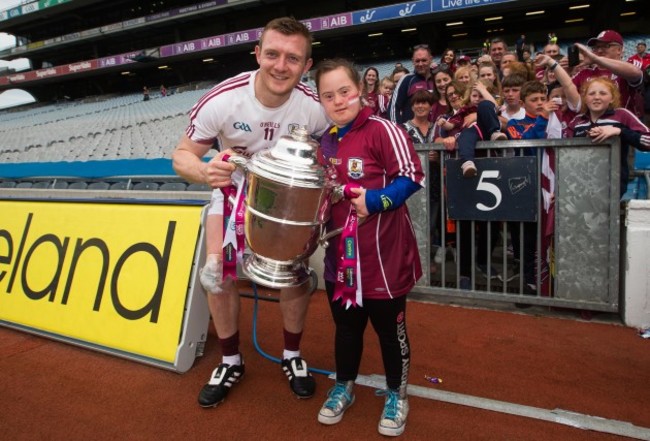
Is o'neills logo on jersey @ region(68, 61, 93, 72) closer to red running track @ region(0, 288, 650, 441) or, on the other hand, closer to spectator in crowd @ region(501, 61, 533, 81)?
A: red running track @ region(0, 288, 650, 441)

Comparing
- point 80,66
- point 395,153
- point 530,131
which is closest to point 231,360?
point 395,153

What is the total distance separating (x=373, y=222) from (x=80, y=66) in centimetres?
4193

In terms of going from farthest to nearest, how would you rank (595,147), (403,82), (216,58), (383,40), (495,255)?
(216,58) < (383,40) < (403,82) < (495,255) < (595,147)

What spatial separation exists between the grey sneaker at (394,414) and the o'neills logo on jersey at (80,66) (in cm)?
4103

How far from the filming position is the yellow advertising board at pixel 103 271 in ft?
9.36

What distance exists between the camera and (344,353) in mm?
2289

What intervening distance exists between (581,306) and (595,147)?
1128 mm

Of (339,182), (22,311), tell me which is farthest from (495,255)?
(22,311)

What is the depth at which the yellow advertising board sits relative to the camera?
2.85m

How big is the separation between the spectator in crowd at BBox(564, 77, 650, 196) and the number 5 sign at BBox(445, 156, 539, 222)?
1.47 ft

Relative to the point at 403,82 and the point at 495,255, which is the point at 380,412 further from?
the point at 403,82

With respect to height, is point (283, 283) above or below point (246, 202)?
below

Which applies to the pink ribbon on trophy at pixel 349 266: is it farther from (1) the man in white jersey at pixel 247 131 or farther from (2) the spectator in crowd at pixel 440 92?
(2) the spectator in crowd at pixel 440 92

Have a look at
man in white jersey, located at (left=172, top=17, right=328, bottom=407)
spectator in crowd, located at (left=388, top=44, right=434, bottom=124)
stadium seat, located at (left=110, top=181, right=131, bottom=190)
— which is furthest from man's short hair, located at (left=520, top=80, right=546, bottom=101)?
stadium seat, located at (left=110, top=181, right=131, bottom=190)
